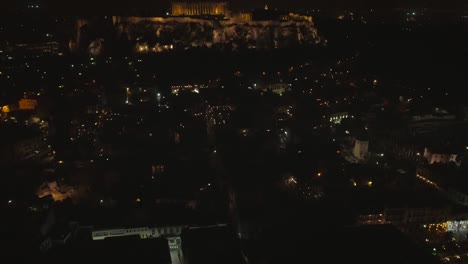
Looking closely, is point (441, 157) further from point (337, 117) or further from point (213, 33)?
point (213, 33)

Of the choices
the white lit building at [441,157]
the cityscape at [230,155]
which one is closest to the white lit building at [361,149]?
the cityscape at [230,155]

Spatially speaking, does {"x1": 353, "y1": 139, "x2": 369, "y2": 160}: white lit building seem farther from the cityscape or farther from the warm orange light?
the warm orange light

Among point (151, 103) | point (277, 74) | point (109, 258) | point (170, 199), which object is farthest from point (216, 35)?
point (109, 258)

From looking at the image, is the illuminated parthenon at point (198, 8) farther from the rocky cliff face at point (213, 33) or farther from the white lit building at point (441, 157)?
the white lit building at point (441, 157)

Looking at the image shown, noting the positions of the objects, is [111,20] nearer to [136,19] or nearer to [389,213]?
[136,19]

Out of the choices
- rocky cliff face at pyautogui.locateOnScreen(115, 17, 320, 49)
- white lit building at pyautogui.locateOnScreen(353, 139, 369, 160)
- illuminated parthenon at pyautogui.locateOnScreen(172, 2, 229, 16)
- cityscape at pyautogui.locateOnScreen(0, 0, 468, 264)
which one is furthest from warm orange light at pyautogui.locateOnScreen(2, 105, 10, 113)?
illuminated parthenon at pyautogui.locateOnScreen(172, 2, 229, 16)
